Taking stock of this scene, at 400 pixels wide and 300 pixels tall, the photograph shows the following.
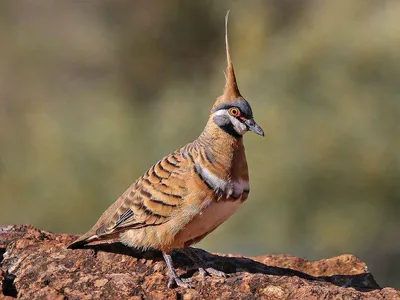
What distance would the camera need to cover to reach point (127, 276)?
5301mm

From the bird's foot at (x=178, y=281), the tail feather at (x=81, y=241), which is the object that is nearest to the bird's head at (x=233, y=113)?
the bird's foot at (x=178, y=281)

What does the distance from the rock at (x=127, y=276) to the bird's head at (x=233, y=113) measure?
1.05m

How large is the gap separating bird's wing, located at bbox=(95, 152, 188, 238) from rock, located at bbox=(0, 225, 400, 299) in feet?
0.87

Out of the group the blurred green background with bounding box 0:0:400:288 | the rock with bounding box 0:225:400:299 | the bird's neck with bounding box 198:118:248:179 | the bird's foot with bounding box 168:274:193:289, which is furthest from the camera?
the blurred green background with bounding box 0:0:400:288

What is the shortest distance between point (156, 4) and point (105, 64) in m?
1.85

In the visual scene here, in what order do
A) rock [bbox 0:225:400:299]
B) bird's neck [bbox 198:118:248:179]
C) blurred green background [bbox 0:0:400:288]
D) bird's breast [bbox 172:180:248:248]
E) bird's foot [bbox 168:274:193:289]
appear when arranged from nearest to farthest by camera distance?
rock [bbox 0:225:400:299], bird's foot [bbox 168:274:193:289], bird's breast [bbox 172:180:248:248], bird's neck [bbox 198:118:248:179], blurred green background [bbox 0:0:400:288]

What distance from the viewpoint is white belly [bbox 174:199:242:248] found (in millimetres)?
5438

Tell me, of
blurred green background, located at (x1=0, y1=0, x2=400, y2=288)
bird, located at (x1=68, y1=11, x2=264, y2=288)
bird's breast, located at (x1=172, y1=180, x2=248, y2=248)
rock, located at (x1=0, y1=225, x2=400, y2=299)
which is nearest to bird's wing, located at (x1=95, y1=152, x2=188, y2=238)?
bird, located at (x1=68, y1=11, x2=264, y2=288)

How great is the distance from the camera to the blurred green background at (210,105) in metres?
11.3

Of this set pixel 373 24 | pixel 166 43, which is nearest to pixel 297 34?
pixel 373 24

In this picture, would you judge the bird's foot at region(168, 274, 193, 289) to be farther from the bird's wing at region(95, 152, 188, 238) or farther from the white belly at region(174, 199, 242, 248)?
the bird's wing at region(95, 152, 188, 238)

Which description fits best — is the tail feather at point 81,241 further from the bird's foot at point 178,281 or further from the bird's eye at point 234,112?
the bird's eye at point 234,112

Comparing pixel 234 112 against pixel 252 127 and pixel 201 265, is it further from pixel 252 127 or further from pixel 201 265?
pixel 201 265

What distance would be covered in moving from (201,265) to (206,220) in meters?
0.39
